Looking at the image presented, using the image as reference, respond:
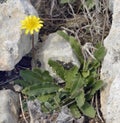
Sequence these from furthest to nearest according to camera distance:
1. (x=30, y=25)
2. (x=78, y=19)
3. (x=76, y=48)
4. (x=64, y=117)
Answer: (x=78, y=19), (x=76, y=48), (x=30, y=25), (x=64, y=117)

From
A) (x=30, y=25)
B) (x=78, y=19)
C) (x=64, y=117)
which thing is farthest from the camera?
(x=78, y=19)

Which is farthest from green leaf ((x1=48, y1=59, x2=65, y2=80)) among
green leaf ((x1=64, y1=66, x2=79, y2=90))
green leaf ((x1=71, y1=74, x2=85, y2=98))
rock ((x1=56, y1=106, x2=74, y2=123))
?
rock ((x1=56, y1=106, x2=74, y2=123))

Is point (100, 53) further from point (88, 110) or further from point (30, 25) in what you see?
point (30, 25)

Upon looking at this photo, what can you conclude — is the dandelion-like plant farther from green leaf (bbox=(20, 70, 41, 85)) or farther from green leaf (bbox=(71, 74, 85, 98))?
green leaf (bbox=(71, 74, 85, 98))

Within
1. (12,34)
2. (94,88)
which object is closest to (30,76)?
(12,34)

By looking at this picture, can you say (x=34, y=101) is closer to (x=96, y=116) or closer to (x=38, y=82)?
(x=38, y=82)

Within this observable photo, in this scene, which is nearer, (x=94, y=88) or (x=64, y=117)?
(x=64, y=117)
